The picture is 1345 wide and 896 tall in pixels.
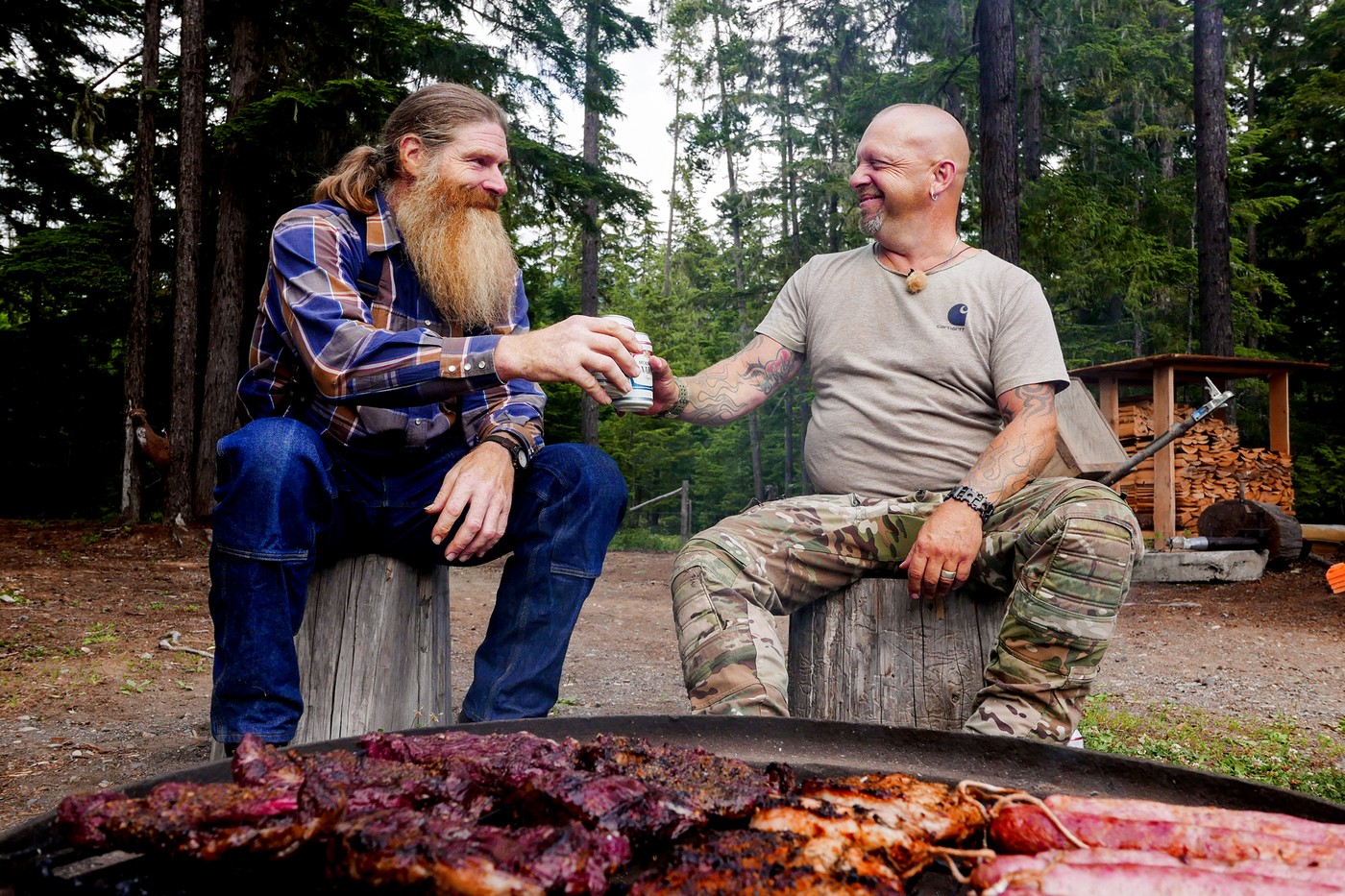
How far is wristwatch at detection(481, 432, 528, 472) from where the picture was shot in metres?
2.54

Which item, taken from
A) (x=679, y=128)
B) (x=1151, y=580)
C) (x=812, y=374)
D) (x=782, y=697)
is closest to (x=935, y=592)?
(x=782, y=697)

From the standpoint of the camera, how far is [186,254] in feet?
31.3

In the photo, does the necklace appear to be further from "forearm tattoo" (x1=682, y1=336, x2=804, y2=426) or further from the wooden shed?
the wooden shed

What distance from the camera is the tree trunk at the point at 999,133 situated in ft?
26.8

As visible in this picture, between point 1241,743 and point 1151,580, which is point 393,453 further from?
point 1151,580

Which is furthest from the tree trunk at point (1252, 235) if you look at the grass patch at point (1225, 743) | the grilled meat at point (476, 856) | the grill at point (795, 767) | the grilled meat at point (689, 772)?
the grilled meat at point (476, 856)

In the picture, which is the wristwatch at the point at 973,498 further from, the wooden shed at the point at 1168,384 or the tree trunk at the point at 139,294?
the tree trunk at the point at 139,294

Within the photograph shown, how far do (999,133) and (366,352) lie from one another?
25.3 feet

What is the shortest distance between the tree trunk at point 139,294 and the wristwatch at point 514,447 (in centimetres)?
907

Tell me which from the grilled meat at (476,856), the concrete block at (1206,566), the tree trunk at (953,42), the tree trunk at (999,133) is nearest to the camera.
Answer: the grilled meat at (476,856)

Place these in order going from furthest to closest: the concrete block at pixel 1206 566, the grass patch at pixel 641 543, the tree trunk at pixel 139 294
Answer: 1. the grass patch at pixel 641 543
2. the tree trunk at pixel 139 294
3. the concrete block at pixel 1206 566

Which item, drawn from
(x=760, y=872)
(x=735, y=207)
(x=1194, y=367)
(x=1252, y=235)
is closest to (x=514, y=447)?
(x=760, y=872)

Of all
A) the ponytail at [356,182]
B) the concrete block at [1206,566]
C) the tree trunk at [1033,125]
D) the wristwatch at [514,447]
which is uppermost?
the tree trunk at [1033,125]

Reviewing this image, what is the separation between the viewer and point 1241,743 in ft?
12.8
